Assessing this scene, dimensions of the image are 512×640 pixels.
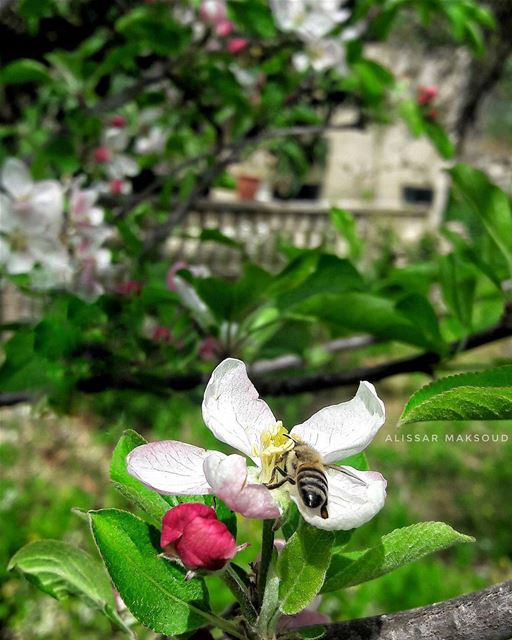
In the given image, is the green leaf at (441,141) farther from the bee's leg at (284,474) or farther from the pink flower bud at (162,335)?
the bee's leg at (284,474)

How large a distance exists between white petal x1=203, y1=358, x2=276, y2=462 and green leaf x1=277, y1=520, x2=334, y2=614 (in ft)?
0.27

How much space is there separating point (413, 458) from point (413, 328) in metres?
3.08

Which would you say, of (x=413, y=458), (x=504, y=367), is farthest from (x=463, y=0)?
(x=413, y=458)

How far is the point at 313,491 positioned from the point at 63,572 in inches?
9.5

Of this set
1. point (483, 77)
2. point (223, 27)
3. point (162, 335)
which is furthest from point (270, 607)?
point (483, 77)

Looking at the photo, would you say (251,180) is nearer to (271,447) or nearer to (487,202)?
(487,202)

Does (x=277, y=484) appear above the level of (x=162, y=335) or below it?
above

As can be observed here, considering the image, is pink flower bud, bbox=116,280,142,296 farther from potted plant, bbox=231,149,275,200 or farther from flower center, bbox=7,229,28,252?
potted plant, bbox=231,149,275,200

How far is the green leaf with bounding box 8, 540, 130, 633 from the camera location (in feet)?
1.71

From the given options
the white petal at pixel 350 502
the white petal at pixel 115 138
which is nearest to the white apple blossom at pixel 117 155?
the white petal at pixel 115 138

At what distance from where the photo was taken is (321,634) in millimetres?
406

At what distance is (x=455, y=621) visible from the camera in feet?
1.22

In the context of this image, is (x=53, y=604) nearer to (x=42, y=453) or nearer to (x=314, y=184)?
(x=42, y=453)

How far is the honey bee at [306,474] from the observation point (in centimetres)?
38
